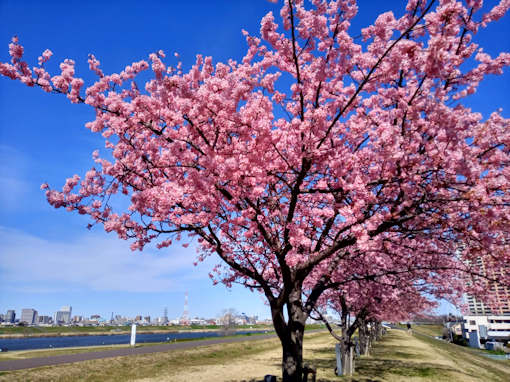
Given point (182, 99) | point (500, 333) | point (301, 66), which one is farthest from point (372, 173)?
point (500, 333)

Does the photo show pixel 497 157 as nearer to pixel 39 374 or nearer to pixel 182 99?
pixel 182 99

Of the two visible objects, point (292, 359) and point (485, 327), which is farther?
point (485, 327)

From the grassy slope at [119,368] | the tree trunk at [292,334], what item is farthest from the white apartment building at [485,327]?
the tree trunk at [292,334]

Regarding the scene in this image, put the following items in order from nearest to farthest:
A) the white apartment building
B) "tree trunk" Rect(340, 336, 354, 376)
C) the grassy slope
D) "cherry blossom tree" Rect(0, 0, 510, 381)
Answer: "cherry blossom tree" Rect(0, 0, 510, 381), the grassy slope, "tree trunk" Rect(340, 336, 354, 376), the white apartment building

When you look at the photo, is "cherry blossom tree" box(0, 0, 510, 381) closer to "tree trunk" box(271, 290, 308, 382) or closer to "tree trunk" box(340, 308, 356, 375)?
"tree trunk" box(271, 290, 308, 382)

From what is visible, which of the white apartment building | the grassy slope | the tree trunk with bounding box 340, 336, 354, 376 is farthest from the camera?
the white apartment building

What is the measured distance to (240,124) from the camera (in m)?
7.00

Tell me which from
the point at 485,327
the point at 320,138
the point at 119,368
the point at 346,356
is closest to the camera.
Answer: the point at 320,138

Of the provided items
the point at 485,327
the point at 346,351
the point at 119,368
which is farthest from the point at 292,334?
the point at 485,327

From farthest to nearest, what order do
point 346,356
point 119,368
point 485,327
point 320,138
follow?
point 485,327 < point 119,368 < point 346,356 < point 320,138

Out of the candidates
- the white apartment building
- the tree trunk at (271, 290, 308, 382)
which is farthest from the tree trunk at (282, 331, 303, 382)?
the white apartment building

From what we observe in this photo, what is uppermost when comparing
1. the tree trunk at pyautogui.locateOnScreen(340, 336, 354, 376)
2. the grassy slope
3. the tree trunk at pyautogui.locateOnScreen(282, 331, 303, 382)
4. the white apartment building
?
the tree trunk at pyautogui.locateOnScreen(282, 331, 303, 382)

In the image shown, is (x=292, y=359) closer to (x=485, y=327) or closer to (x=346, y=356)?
(x=346, y=356)

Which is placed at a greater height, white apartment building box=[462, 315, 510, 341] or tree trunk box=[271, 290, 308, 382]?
tree trunk box=[271, 290, 308, 382]
